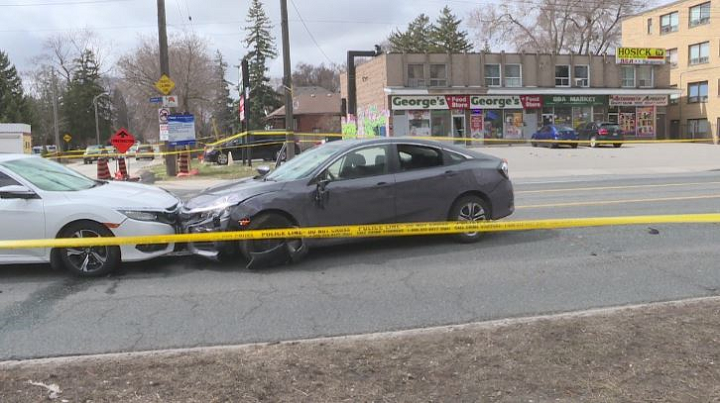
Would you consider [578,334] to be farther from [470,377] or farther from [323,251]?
[323,251]

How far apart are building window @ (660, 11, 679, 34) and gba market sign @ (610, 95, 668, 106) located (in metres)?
10.4

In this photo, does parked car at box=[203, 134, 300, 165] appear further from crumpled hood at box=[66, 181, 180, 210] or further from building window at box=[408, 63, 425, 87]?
crumpled hood at box=[66, 181, 180, 210]

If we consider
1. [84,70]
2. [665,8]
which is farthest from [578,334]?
[84,70]

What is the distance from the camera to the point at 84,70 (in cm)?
8481

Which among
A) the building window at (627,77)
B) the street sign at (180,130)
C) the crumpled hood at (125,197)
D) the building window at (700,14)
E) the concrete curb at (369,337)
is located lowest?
the concrete curb at (369,337)

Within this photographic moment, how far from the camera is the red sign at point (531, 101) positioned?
42.1m

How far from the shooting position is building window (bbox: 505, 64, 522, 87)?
43.0m

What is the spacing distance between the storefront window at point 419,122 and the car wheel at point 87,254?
3503 centimetres

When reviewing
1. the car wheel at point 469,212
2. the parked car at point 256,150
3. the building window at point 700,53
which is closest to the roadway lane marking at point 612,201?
the car wheel at point 469,212

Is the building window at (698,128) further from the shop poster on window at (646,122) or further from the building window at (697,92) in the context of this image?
the shop poster on window at (646,122)

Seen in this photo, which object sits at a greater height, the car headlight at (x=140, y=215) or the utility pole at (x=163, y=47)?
the utility pole at (x=163, y=47)

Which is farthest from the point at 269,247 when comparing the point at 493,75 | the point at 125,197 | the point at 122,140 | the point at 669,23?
the point at 669,23

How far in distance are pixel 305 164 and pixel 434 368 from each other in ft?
13.5

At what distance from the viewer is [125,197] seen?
677cm
